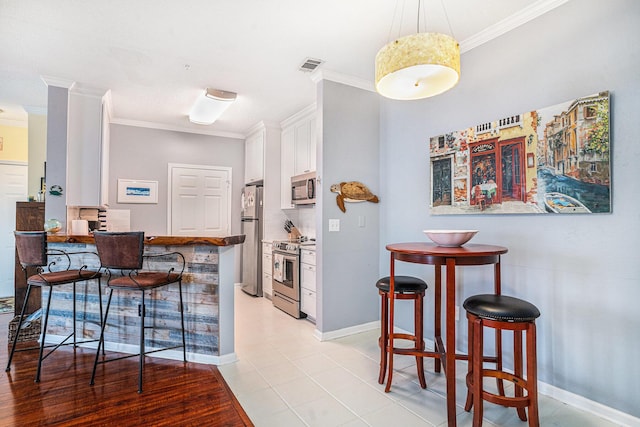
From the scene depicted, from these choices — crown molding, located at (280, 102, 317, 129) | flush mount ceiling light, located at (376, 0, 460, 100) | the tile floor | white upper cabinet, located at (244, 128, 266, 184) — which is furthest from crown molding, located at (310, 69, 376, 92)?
the tile floor

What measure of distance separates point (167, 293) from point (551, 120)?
312cm

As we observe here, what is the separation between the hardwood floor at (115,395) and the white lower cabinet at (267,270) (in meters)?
2.11

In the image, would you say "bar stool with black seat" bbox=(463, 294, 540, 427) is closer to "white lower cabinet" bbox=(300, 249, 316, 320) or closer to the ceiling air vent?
"white lower cabinet" bbox=(300, 249, 316, 320)

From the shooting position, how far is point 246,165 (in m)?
5.74

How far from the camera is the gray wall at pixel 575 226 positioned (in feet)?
6.15

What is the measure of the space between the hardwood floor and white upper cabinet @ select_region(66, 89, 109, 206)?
5.43 feet

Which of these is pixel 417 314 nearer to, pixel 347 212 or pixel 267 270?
pixel 347 212

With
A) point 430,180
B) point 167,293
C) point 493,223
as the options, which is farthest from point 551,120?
point 167,293

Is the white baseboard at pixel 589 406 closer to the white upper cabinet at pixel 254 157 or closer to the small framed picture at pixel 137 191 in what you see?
the white upper cabinet at pixel 254 157

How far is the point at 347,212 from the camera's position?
335 centimetres

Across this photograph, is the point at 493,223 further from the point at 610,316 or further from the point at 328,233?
the point at 328,233

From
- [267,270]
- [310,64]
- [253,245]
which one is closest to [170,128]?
[253,245]

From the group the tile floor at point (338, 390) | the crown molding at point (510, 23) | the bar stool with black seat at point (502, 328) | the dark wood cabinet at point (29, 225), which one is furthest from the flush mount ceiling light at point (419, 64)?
the dark wood cabinet at point (29, 225)

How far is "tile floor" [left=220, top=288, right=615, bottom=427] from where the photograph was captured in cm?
193
